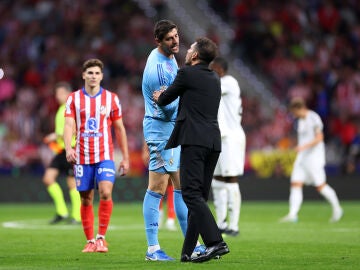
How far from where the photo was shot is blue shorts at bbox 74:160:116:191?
10805mm

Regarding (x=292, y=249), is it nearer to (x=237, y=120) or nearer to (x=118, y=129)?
(x=118, y=129)

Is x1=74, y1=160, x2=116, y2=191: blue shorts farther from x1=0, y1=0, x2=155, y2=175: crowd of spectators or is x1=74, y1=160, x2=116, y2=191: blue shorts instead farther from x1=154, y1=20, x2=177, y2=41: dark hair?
x1=0, y1=0, x2=155, y2=175: crowd of spectators

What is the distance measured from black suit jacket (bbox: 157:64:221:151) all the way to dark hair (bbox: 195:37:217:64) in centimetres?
10

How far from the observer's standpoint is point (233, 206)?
13.3m

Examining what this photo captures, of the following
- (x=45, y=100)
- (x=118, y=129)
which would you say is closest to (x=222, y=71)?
(x=118, y=129)

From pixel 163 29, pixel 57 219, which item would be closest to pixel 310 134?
pixel 57 219

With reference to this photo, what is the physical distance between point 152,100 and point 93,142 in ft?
5.41

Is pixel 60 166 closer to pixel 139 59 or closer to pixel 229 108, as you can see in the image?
pixel 229 108

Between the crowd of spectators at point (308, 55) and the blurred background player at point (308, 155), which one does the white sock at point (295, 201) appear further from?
the crowd of spectators at point (308, 55)

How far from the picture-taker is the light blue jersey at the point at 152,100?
941cm

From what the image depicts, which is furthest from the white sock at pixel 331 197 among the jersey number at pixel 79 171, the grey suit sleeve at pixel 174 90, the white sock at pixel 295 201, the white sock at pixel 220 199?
the grey suit sleeve at pixel 174 90

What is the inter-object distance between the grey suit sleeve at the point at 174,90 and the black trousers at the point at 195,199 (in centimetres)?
47

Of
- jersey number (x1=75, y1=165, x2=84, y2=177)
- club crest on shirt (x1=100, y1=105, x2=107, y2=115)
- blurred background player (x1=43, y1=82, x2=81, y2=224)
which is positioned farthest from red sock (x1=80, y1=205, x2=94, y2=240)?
blurred background player (x1=43, y1=82, x2=81, y2=224)

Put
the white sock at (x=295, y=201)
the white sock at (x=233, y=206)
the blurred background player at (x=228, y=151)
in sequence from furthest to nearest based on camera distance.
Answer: the white sock at (x=295, y=201) → the blurred background player at (x=228, y=151) → the white sock at (x=233, y=206)
